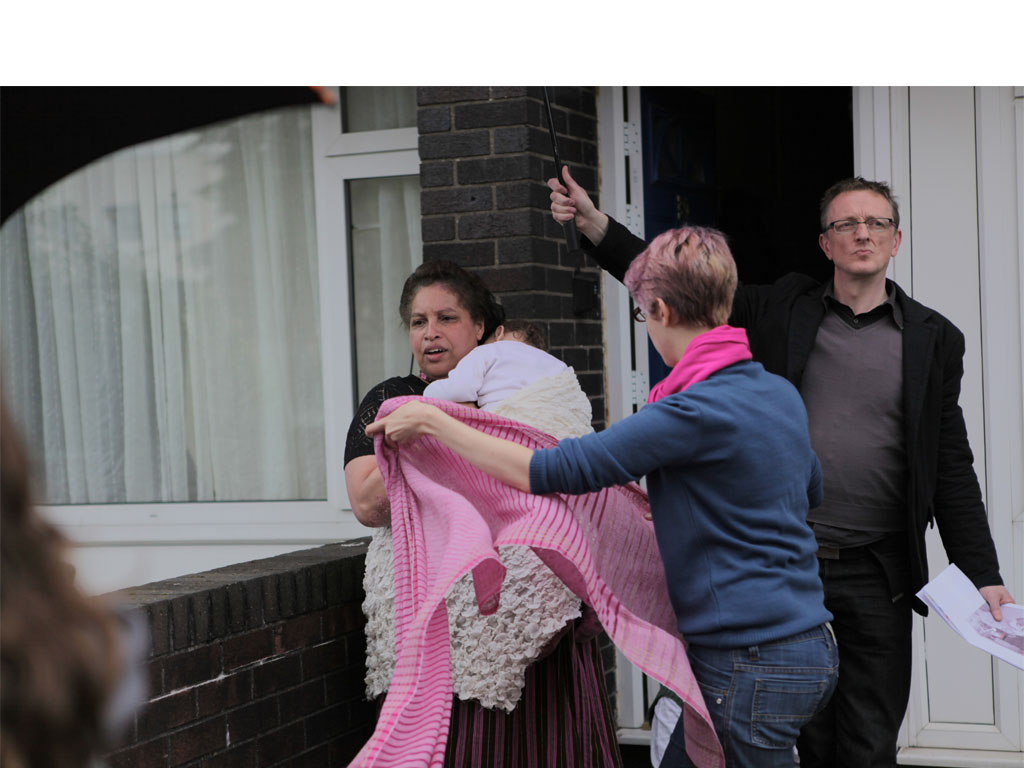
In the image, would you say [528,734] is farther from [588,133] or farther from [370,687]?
[588,133]

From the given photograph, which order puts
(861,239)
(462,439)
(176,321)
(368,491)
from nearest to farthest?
(462,439), (368,491), (861,239), (176,321)

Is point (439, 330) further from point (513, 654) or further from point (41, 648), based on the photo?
point (41, 648)

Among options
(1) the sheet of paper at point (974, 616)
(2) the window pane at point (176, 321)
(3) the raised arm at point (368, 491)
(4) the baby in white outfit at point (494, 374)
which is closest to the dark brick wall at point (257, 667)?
(3) the raised arm at point (368, 491)

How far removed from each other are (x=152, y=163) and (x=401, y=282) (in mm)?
1540

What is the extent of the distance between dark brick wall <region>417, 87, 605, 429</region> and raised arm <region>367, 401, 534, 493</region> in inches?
79.3

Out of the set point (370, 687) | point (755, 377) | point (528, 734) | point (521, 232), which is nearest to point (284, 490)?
point (521, 232)

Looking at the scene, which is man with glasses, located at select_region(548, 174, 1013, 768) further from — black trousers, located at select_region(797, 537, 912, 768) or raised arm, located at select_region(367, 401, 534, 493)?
raised arm, located at select_region(367, 401, 534, 493)

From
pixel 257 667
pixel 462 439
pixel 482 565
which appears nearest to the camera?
pixel 462 439

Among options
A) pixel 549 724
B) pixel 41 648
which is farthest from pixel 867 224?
pixel 41 648

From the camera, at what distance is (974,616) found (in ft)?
12.3

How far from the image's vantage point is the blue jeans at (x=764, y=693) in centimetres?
284

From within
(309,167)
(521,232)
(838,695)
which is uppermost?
(309,167)

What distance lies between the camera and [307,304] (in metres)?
6.16

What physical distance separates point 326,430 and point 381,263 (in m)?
0.84
